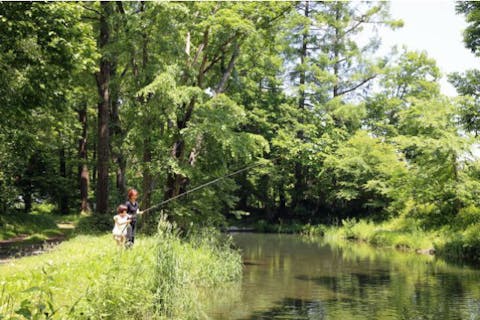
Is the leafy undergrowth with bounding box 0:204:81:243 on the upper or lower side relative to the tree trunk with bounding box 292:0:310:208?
lower

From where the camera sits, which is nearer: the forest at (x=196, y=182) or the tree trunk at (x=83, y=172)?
the forest at (x=196, y=182)

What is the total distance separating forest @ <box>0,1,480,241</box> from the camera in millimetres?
13930

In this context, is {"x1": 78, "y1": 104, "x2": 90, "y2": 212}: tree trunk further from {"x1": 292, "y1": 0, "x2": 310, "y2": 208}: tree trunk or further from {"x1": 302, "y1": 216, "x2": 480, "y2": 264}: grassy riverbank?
{"x1": 292, "y1": 0, "x2": 310, "y2": 208}: tree trunk

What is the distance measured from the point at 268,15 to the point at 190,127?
545cm

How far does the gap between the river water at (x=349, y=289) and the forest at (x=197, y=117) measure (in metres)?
3.22

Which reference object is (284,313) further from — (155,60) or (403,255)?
(403,255)

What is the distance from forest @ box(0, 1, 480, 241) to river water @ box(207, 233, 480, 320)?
3.22 m

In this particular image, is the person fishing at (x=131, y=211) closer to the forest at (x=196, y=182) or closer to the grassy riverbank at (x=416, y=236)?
the forest at (x=196, y=182)

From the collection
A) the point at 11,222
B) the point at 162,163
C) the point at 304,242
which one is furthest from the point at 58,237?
the point at 304,242

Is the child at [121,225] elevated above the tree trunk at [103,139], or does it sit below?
below

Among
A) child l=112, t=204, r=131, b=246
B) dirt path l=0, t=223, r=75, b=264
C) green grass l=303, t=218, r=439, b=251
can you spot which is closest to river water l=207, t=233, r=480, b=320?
green grass l=303, t=218, r=439, b=251

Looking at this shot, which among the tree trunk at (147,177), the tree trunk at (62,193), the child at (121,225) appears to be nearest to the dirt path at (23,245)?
the child at (121,225)

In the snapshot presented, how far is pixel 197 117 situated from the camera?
17250mm

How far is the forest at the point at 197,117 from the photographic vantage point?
548 inches
